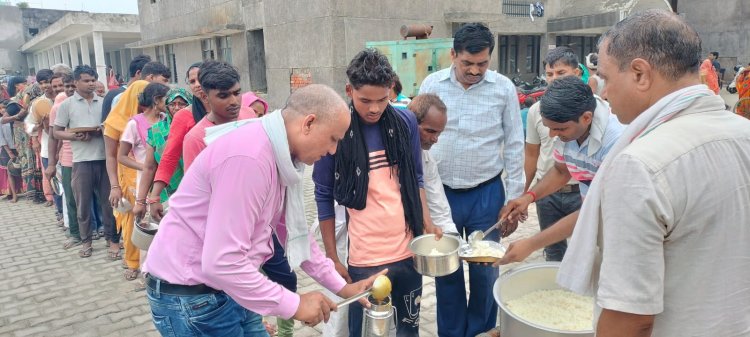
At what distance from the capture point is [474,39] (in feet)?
10.4

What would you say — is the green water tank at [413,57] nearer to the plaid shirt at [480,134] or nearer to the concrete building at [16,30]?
the plaid shirt at [480,134]

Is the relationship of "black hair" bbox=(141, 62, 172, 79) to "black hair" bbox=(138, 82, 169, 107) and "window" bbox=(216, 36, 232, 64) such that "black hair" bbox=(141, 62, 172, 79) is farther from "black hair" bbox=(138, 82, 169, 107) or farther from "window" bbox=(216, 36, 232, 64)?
"window" bbox=(216, 36, 232, 64)

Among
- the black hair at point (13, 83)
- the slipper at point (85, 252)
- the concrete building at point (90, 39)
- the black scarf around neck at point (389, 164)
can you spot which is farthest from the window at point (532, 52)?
the black scarf around neck at point (389, 164)

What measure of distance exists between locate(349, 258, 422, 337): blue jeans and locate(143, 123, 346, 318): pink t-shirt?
87cm

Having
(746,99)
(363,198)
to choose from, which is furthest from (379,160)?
(746,99)

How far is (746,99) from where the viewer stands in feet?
21.3

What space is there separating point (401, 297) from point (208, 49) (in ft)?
50.2

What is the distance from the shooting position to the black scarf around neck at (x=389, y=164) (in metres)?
2.58

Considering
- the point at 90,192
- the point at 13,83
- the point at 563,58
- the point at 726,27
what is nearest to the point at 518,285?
the point at 563,58

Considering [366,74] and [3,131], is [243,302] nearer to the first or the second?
[366,74]

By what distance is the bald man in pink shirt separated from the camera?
1.74 meters

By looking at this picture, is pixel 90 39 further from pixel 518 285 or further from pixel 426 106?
pixel 518 285

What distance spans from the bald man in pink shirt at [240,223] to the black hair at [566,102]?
1345 mm

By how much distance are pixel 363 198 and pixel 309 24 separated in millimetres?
9805
